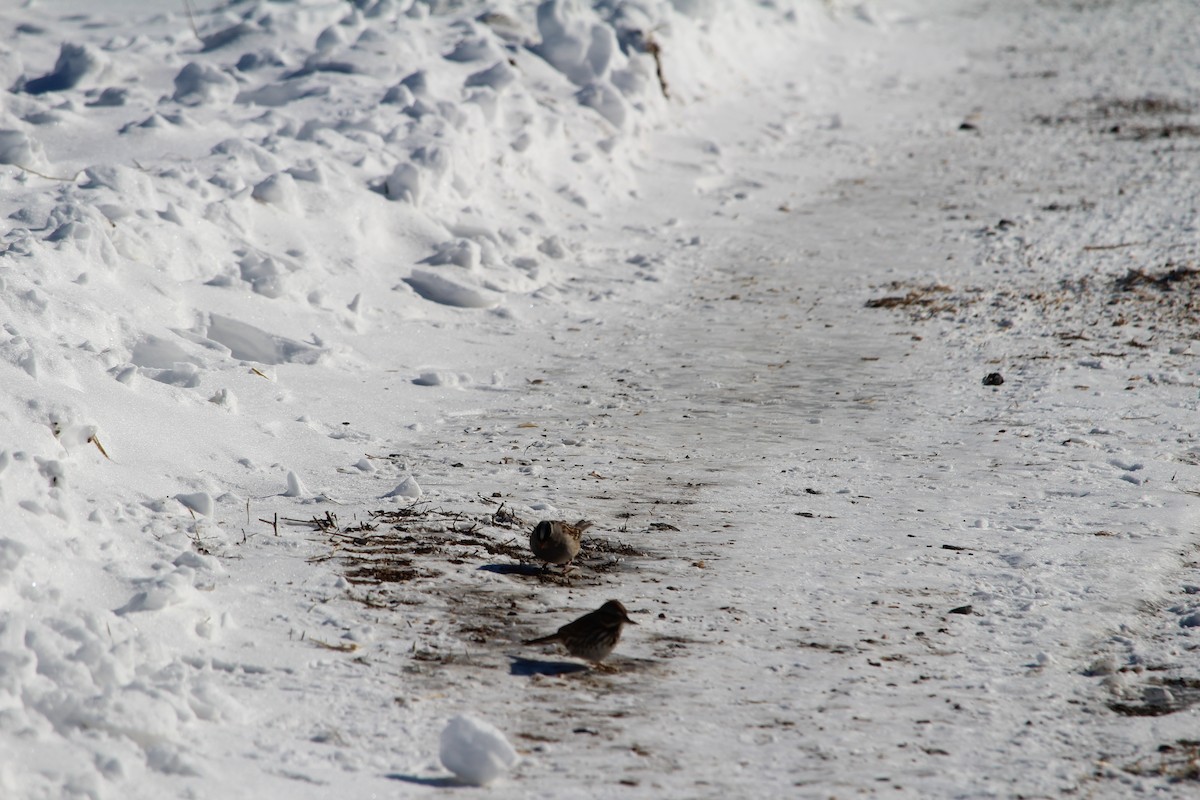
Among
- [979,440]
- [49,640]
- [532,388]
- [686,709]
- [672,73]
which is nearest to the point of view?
[49,640]

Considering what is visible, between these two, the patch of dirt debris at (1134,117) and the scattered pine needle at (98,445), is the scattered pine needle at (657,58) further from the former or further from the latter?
the scattered pine needle at (98,445)

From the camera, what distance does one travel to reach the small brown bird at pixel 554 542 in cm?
394

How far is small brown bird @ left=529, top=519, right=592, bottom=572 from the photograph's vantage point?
394 centimetres

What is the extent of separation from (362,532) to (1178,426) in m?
3.75

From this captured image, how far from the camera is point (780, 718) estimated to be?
327cm

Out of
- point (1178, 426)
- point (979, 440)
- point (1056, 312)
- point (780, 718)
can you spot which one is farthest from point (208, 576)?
point (1056, 312)

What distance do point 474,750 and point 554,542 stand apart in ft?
3.72

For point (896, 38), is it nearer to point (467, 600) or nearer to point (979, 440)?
point (979, 440)

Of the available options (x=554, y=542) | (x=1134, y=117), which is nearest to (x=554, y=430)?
(x=554, y=542)

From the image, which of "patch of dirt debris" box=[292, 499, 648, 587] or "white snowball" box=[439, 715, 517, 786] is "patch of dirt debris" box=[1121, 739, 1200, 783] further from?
"patch of dirt debris" box=[292, 499, 648, 587]

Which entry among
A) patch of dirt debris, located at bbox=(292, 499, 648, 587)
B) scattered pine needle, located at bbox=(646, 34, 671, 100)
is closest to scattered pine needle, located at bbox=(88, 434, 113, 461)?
patch of dirt debris, located at bbox=(292, 499, 648, 587)

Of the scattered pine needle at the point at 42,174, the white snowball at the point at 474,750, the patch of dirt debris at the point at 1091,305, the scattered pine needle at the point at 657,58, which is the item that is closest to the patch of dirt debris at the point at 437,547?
the white snowball at the point at 474,750

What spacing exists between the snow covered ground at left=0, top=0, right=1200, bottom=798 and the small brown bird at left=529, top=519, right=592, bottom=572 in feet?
0.36

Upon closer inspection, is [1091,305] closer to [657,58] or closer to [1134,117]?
[657,58]
